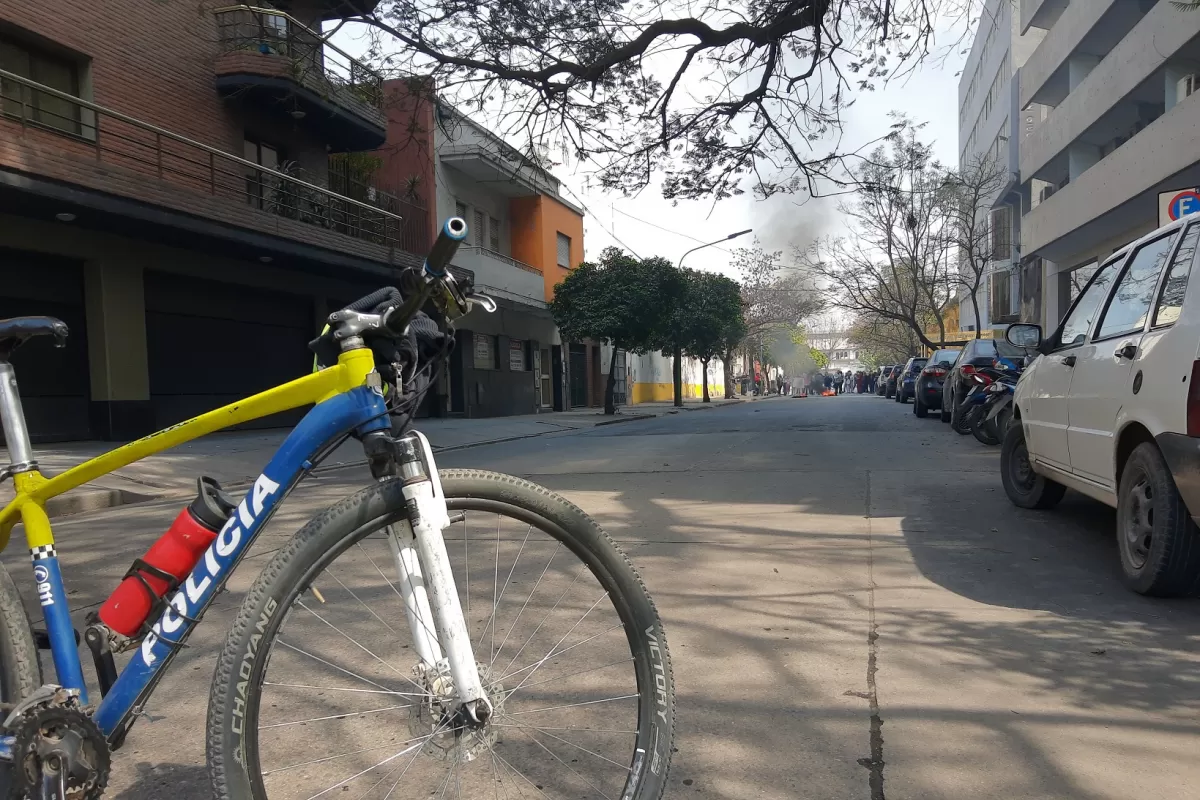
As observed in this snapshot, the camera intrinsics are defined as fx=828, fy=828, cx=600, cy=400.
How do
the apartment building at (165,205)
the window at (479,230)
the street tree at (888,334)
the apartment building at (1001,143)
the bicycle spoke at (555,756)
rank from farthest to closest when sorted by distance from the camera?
1. the street tree at (888,334)
2. the apartment building at (1001,143)
3. the window at (479,230)
4. the apartment building at (165,205)
5. the bicycle spoke at (555,756)

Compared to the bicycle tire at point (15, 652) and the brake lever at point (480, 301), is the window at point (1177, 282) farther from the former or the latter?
the bicycle tire at point (15, 652)

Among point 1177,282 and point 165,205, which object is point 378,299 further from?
point 165,205

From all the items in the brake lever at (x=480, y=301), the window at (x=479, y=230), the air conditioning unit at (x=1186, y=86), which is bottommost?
the brake lever at (x=480, y=301)

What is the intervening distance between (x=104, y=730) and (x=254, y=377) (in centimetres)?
1595

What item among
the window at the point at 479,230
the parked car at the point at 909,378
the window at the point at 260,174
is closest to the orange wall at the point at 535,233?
the window at the point at 479,230

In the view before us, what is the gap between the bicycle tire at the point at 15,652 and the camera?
1.78 metres

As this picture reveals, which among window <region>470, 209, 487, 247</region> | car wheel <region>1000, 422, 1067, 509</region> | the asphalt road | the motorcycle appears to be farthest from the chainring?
window <region>470, 209, 487, 247</region>

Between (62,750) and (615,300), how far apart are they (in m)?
21.3

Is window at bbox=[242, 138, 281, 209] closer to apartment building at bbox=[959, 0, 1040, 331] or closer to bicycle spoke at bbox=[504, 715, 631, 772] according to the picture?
bicycle spoke at bbox=[504, 715, 631, 772]

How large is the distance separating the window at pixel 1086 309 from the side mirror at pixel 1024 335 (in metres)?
0.28

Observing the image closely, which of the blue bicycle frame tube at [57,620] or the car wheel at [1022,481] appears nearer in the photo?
the blue bicycle frame tube at [57,620]

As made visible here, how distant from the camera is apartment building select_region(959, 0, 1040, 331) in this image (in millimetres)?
31469

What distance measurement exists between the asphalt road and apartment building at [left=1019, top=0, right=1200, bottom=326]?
952 cm

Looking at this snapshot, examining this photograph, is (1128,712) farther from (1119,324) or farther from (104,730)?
(104,730)
